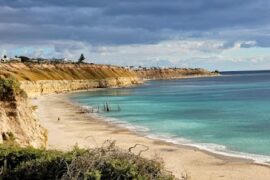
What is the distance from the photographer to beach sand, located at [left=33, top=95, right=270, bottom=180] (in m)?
26.0

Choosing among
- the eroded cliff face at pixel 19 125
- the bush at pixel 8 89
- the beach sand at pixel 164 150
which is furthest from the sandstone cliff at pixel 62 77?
the bush at pixel 8 89

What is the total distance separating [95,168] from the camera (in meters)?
12.0

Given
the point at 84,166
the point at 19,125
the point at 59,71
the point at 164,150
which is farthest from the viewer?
the point at 59,71

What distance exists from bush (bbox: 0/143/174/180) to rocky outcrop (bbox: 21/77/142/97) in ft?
292

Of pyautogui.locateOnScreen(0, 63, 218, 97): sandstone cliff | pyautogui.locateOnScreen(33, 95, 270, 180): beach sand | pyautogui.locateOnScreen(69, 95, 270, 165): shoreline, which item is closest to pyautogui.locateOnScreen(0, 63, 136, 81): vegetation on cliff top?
pyautogui.locateOnScreen(0, 63, 218, 97): sandstone cliff

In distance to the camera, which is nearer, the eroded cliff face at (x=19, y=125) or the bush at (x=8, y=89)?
the eroded cliff face at (x=19, y=125)

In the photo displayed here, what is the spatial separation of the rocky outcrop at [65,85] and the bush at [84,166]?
88.9 meters

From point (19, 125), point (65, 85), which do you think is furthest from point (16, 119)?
point (65, 85)

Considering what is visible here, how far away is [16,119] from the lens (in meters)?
27.2

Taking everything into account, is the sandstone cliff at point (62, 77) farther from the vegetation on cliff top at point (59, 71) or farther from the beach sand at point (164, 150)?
the beach sand at point (164, 150)

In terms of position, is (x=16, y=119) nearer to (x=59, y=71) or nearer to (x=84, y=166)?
(x=84, y=166)

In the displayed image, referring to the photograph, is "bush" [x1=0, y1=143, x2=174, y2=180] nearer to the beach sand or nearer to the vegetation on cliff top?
the beach sand

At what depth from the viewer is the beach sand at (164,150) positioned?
85.4ft

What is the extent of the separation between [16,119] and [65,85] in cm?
11536
